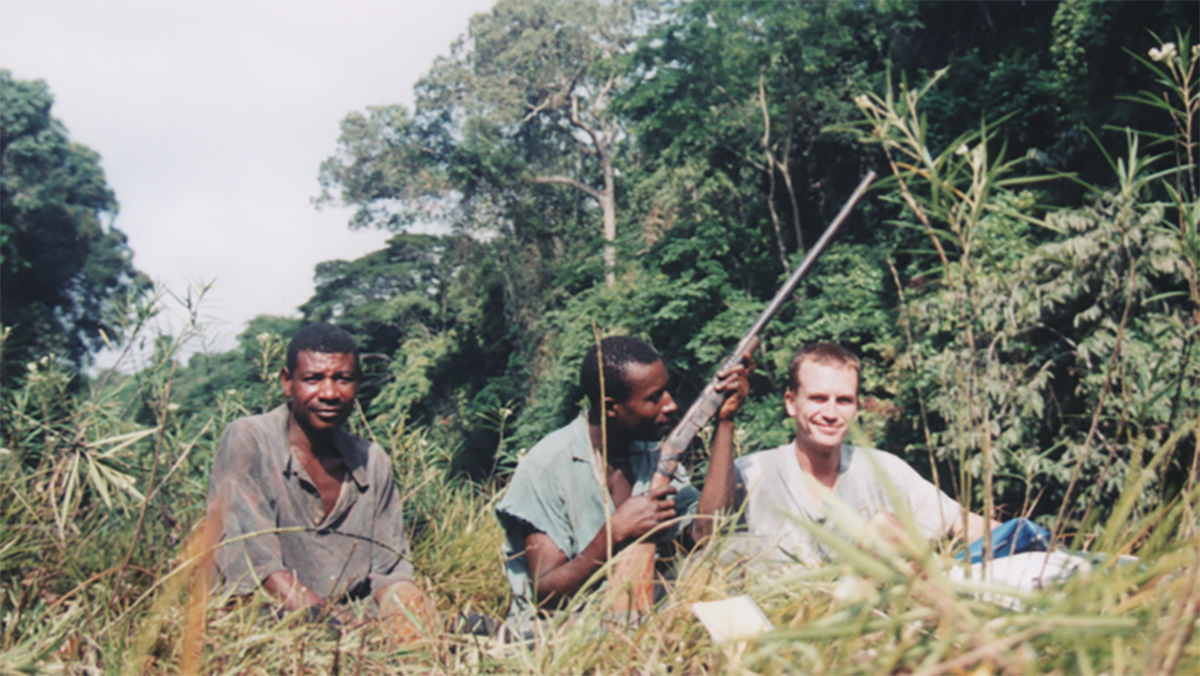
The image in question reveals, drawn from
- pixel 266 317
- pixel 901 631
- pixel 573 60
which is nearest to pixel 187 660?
pixel 901 631

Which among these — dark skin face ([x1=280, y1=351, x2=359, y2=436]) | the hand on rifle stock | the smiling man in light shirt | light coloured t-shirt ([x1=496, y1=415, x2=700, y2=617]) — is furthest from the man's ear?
dark skin face ([x1=280, y1=351, x2=359, y2=436])

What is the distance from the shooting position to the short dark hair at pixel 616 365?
2600 mm

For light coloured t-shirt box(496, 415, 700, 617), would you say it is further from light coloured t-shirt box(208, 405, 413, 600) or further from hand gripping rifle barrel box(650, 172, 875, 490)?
light coloured t-shirt box(208, 405, 413, 600)

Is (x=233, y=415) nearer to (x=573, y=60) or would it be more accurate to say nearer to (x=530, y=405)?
(x=530, y=405)

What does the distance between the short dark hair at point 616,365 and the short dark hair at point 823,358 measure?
614 mm

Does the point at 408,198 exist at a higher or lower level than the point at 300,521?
higher

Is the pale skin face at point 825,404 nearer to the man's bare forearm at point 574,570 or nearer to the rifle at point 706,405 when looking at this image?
the rifle at point 706,405

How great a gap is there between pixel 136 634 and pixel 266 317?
140ft

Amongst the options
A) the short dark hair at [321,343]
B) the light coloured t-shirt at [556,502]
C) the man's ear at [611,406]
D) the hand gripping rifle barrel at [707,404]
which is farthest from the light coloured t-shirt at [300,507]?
the hand gripping rifle barrel at [707,404]

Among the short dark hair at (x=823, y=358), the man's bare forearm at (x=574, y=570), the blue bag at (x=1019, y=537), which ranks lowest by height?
the man's bare forearm at (x=574, y=570)

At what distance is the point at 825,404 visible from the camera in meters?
2.90

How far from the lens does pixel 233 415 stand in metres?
4.29

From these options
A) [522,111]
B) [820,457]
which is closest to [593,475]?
[820,457]

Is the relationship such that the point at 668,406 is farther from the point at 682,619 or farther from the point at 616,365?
the point at 682,619
